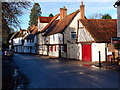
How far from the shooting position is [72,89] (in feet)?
27.4

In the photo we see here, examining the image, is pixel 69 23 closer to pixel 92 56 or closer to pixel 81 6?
pixel 81 6

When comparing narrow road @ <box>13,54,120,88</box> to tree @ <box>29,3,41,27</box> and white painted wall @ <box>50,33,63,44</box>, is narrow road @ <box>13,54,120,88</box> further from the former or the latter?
tree @ <box>29,3,41,27</box>

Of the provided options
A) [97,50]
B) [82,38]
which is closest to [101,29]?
[82,38]

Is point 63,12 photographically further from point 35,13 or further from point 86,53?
point 35,13

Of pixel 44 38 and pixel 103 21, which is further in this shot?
pixel 44 38

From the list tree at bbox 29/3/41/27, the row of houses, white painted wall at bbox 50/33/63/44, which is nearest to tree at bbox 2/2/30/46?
the row of houses

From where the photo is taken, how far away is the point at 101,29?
85.5ft

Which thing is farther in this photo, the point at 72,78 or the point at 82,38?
the point at 82,38

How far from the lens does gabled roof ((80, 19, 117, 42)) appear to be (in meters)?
24.2

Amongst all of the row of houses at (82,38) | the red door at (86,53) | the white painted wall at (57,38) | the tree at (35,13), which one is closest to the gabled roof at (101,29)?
the row of houses at (82,38)

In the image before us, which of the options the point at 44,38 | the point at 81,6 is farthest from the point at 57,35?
the point at 44,38

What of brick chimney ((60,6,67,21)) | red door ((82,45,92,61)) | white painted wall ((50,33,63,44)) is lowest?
red door ((82,45,92,61))

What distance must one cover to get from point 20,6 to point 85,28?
11.6m

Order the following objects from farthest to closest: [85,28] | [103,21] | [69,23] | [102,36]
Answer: [69,23], [103,21], [85,28], [102,36]
